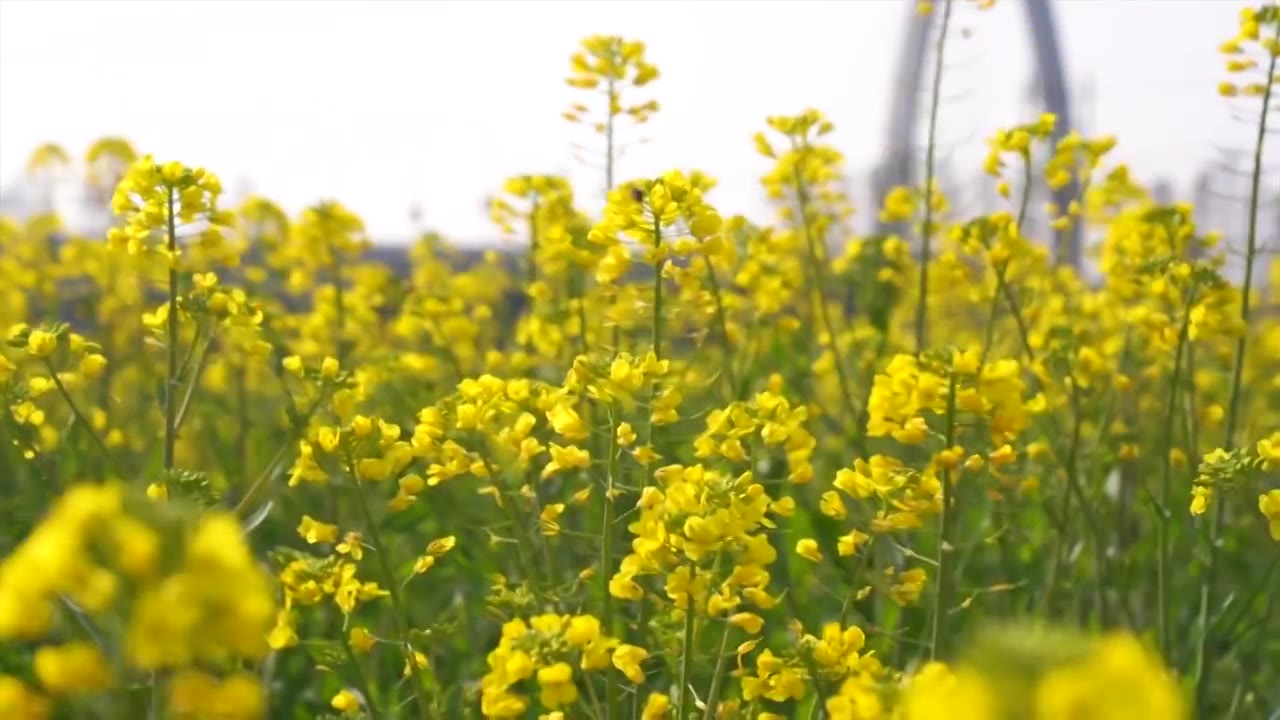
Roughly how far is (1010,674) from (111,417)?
392cm

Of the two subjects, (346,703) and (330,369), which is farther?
(330,369)

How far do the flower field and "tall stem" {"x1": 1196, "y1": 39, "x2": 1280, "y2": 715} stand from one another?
0.4 inches

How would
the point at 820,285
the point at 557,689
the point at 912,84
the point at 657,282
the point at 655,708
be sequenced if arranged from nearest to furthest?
the point at 557,689
the point at 655,708
the point at 657,282
the point at 820,285
the point at 912,84

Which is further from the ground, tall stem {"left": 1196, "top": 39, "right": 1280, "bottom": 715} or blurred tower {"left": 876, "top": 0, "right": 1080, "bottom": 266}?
blurred tower {"left": 876, "top": 0, "right": 1080, "bottom": 266}

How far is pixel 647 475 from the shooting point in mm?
1954

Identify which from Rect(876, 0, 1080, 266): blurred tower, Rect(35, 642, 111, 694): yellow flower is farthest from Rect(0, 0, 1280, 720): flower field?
Rect(876, 0, 1080, 266): blurred tower

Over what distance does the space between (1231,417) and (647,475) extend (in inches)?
53.1

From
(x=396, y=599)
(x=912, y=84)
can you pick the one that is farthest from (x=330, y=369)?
(x=912, y=84)

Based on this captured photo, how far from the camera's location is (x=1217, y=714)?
2740mm

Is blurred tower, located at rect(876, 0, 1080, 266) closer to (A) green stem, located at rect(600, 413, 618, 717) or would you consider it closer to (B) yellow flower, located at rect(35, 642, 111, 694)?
(A) green stem, located at rect(600, 413, 618, 717)

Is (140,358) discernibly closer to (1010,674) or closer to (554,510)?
(554,510)

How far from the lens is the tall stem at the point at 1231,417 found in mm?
2498

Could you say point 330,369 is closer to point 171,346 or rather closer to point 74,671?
point 171,346

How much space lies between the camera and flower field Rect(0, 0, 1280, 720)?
924mm
